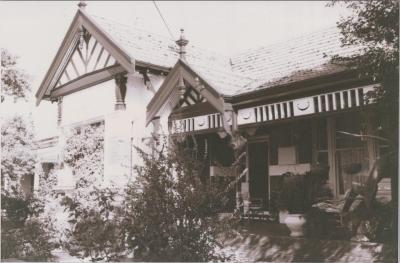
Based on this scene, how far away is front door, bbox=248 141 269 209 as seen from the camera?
10.4 meters

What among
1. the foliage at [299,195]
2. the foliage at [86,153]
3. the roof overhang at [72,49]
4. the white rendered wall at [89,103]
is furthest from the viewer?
the white rendered wall at [89,103]

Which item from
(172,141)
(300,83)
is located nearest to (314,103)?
(300,83)

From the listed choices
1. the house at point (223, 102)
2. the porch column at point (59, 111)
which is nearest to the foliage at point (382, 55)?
the house at point (223, 102)

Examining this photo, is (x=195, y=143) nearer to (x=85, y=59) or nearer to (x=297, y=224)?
(x=297, y=224)

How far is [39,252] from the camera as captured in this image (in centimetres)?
744

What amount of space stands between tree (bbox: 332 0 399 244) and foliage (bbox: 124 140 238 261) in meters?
2.42

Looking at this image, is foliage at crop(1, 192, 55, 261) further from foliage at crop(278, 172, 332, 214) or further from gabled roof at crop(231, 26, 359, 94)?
gabled roof at crop(231, 26, 359, 94)

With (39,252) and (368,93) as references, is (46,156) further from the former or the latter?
(368,93)

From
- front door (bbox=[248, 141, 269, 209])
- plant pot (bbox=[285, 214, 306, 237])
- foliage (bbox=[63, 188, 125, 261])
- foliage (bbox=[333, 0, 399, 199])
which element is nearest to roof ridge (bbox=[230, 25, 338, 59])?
front door (bbox=[248, 141, 269, 209])

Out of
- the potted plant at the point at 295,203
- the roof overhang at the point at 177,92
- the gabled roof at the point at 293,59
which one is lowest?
the potted plant at the point at 295,203

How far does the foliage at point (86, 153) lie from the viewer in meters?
9.93

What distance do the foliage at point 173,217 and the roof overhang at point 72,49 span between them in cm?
460

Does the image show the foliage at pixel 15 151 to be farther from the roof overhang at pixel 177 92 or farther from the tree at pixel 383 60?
the tree at pixel 383 60

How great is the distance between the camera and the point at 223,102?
833 centimetres
